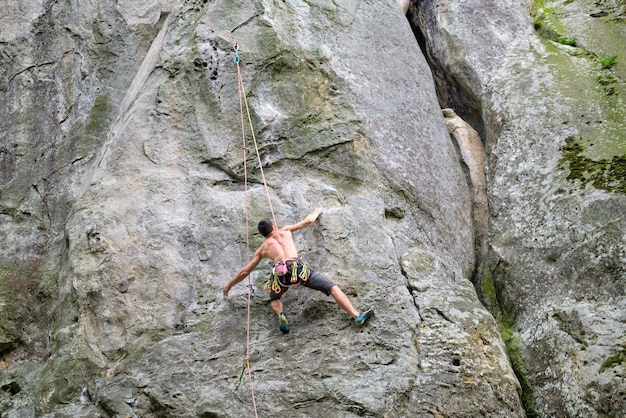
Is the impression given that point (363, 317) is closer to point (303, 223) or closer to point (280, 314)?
point (280, 314)

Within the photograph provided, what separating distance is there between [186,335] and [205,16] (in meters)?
5.52

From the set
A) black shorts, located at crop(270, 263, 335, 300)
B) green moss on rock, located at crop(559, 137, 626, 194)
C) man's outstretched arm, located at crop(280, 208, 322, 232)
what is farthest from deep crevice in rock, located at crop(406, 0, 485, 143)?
black shorts, located at crop(270, 263, 335, 300)

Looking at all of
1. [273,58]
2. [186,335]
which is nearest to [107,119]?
[273,58]

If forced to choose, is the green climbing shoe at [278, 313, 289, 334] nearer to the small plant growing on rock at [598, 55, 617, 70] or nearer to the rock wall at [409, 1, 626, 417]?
the rock wall at [409, 1, 626, 417]

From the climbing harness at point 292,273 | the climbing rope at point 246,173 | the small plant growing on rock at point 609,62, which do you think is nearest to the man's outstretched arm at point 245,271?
the climbing rope at point 246,173

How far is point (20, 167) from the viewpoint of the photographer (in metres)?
11.5

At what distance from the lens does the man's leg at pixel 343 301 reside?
7.94 m

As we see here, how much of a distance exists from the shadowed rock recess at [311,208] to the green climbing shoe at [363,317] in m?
0.13

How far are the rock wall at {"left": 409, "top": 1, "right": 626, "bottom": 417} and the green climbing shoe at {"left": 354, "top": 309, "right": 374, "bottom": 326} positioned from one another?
213 centimetres

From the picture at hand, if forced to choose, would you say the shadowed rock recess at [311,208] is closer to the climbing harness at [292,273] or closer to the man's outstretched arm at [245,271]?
the man's outstretched arm at [245,271]

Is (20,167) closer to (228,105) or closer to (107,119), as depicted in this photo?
(107,119)

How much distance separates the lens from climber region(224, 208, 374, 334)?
800cm

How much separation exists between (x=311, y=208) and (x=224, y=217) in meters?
1.20

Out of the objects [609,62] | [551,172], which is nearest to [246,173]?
[551,172]
